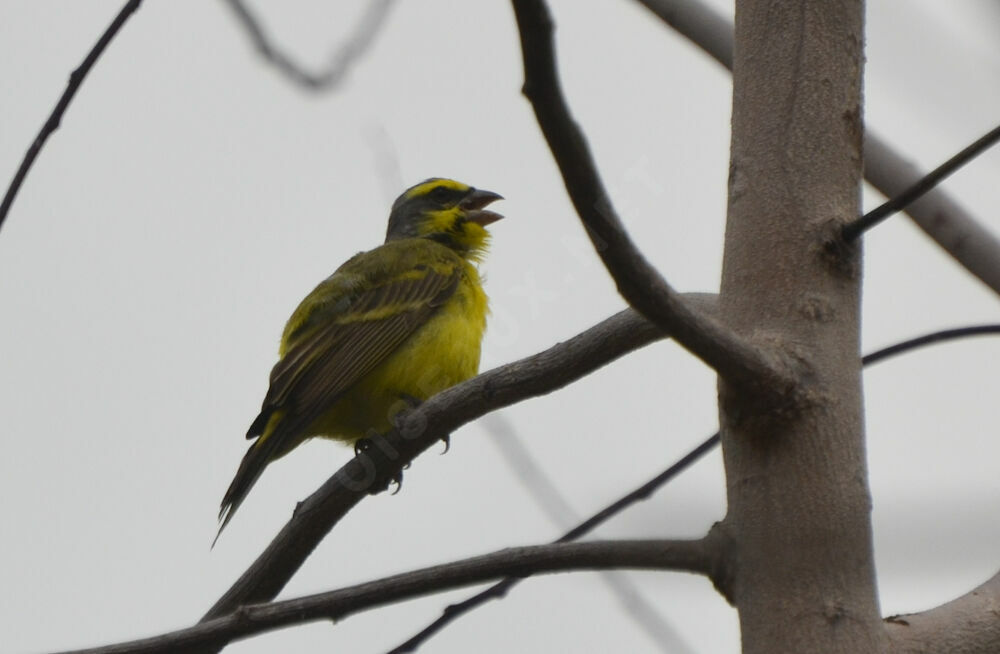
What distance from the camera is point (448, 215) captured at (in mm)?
7637

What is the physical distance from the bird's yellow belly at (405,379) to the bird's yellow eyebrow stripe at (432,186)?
1569 millimetres

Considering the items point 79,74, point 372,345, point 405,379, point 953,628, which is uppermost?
point 372,345

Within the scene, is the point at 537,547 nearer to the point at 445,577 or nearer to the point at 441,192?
the point at 445,577

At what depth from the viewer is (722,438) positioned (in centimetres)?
253

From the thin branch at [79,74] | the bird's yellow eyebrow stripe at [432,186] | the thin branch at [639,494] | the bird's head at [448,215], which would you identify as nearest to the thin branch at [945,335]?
the thin branch at [639,494]

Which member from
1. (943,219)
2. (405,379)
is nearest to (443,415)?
(943,219)

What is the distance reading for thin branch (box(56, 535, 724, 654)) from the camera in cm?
229

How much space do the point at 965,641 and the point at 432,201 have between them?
5.71 meters

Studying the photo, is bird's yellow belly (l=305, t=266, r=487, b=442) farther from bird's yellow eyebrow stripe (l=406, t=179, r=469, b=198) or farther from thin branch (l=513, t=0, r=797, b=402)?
thin branch (l=513, t=0, r=797, b=402)

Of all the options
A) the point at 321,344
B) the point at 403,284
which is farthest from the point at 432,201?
the point at 321,344

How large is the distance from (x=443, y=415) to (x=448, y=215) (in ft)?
14.7

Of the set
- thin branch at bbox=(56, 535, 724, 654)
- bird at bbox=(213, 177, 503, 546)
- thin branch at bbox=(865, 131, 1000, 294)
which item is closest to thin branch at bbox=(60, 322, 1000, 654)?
thin branch at bbox=(56, 535, 724, 654)

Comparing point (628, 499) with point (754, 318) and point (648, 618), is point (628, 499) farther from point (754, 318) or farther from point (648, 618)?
point (754, 318)

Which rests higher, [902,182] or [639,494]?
[902,182]
